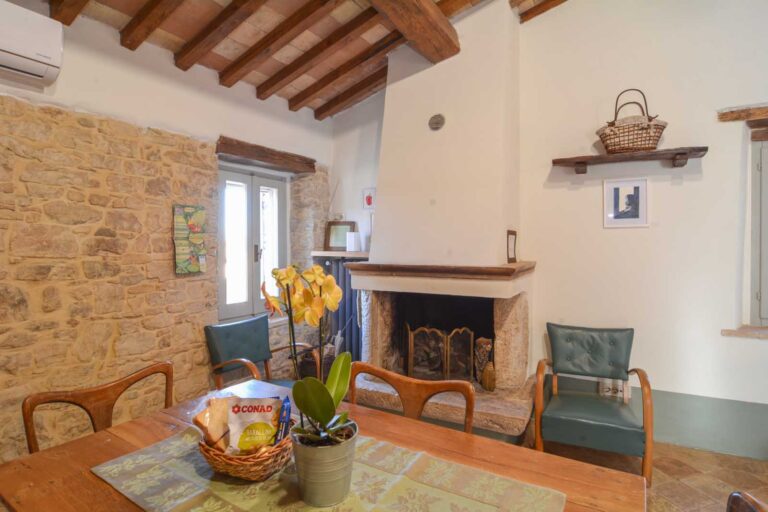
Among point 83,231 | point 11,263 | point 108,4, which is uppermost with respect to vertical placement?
point 108,4

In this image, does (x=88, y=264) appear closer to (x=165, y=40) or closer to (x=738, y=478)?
(x=165, y=40)

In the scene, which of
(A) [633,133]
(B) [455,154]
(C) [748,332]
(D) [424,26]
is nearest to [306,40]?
(D) [424,26]

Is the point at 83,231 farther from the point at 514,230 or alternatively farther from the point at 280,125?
A: the point at 514,230

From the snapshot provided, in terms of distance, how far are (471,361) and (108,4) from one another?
315 cm

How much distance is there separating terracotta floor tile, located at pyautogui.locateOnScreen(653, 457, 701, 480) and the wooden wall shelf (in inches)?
74.5

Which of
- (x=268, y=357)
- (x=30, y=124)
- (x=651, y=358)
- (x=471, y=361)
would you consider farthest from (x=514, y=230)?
(x=30, y=124)

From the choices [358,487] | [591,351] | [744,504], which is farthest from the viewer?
[591,351]

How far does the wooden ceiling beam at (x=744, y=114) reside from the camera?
248cm

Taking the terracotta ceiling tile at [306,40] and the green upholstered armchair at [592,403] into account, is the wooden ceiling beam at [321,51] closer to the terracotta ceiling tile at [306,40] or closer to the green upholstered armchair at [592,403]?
the terracotta ceiling tile at [306,40]

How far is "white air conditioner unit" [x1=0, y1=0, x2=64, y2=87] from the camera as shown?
6.10 feet

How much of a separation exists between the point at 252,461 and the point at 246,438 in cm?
8

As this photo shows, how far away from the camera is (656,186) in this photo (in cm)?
276

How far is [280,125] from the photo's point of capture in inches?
138

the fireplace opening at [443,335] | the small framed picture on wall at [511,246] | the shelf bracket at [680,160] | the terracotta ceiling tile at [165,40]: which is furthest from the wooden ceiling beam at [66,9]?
the shelf bracket at [680,160]
